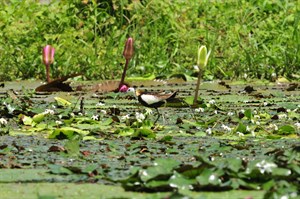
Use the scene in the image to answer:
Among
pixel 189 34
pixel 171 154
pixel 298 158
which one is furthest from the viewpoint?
pixel 189 34

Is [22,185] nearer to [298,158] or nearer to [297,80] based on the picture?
[298,158]

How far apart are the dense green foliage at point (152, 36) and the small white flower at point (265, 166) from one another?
4.96 meters

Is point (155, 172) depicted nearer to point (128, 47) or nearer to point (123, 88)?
point (128, 47)

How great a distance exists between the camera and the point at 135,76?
7.79 metres

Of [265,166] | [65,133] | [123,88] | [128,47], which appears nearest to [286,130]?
[65,133]

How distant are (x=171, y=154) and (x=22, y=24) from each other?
5.83 m

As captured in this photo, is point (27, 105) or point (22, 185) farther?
point (27, 105)

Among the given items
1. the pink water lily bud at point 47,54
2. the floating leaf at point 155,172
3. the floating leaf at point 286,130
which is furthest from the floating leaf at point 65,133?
the pink water lily bud at point 47,54

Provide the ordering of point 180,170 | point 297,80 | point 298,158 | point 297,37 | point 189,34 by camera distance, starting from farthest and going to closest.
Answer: point 189,34 → point 297,37 → point 297,80 → point 298,158 → point 180,170

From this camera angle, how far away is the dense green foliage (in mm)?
8008

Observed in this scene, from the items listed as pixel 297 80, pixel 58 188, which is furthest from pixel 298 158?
pixel 297 80

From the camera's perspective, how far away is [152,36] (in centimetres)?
868

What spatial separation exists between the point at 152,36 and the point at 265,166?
20.1 feet

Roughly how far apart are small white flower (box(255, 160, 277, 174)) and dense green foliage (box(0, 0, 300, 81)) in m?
4.96
